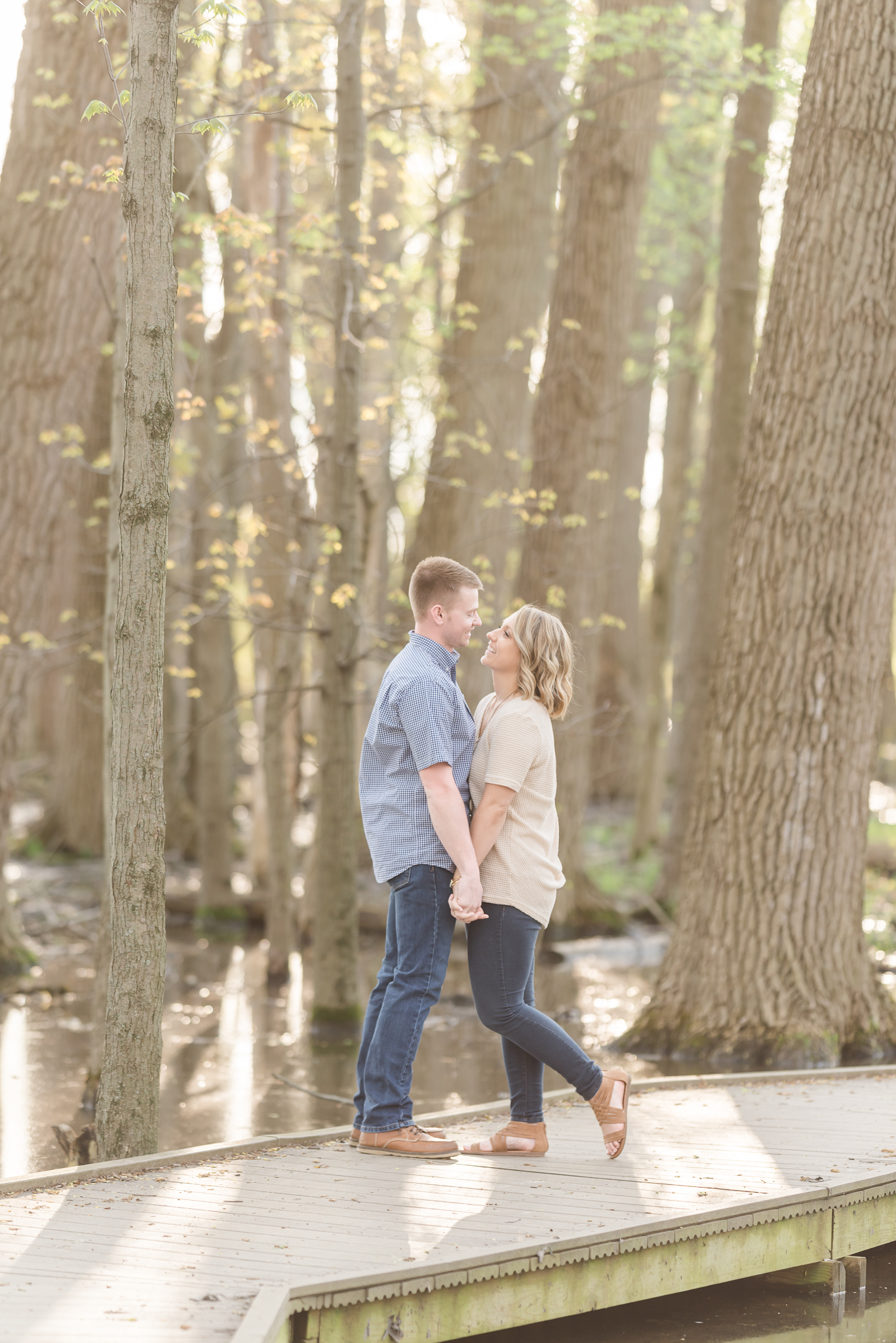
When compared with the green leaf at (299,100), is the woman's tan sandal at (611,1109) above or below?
below

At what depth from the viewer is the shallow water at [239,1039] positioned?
25.8 feet

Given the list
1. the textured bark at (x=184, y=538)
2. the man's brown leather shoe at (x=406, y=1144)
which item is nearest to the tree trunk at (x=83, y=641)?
the textured bark at (x=184, y=538)

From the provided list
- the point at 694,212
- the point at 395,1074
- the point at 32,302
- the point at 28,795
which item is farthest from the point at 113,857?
the point at 28,795

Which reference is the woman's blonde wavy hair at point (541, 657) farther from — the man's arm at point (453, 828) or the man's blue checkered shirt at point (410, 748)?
the man's arm at point (453, 828)

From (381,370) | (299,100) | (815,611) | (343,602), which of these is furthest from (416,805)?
(381,370)

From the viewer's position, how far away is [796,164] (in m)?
8.43

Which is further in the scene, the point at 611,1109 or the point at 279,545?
the point at 279,545

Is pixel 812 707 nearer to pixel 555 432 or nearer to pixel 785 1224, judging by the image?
pixel 785 1224

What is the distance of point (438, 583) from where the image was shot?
16.7ft

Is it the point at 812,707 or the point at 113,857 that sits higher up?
the point at 812,707

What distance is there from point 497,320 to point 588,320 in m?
1.02

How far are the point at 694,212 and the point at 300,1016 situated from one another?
13897mm

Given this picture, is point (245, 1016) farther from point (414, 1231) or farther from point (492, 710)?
point (414, 1231)

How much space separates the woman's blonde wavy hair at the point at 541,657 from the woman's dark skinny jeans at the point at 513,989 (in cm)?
78
